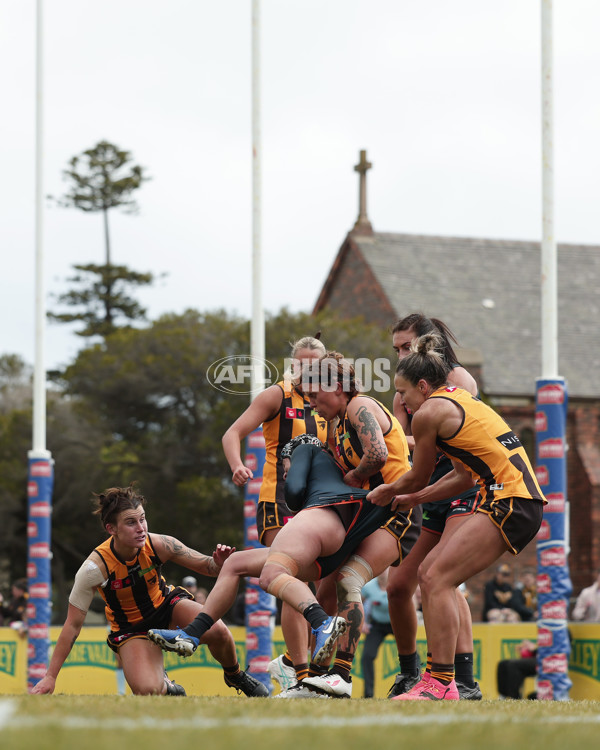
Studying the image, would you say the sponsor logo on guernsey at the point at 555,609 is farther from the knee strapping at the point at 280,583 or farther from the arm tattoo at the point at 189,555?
the knee strapping at the point at 280,583

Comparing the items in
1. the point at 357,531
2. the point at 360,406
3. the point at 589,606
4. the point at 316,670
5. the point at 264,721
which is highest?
the point at 360,406

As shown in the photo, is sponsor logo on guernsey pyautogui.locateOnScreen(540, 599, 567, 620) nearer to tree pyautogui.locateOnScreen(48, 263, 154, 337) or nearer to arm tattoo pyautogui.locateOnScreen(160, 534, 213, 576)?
arm tattoo pyautogui.locateOnScreen(160, 534, 213, 576)

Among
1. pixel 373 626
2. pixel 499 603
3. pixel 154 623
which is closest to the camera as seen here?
pixel 154 623

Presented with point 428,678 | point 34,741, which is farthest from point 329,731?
point 428,678

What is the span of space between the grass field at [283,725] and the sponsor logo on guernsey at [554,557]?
27.1 ft

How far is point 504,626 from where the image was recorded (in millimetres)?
16656

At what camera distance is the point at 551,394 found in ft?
48.2

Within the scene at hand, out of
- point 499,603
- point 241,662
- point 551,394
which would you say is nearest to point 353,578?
point 551,394

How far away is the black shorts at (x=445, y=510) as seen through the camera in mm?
8320

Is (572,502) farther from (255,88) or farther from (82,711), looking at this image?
(82,711)

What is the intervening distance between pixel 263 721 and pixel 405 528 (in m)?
3.33

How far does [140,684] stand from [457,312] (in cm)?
3657

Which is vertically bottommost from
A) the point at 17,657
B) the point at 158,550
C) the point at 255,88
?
the point at 17,657

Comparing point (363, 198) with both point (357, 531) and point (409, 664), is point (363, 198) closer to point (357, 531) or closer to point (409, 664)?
point (409, 664)
